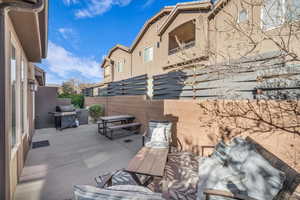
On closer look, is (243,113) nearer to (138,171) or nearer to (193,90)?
(193,90)

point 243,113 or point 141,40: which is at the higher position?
point 141,40

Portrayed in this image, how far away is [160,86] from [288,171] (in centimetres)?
466

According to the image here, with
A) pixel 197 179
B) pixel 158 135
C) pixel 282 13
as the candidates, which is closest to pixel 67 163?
pixel 158 135

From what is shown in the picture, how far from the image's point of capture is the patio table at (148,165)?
248cm

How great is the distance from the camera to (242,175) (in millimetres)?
1988

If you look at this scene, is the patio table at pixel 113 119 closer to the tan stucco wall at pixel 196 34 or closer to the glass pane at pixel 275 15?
the tan stucco wall at pixel 196 34

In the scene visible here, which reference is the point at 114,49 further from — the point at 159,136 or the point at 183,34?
the point at 159,136

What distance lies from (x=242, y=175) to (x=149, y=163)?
159 cm

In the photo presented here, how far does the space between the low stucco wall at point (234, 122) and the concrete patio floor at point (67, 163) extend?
175 cm

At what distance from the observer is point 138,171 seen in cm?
251

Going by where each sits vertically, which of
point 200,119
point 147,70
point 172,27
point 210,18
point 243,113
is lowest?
point 200,119

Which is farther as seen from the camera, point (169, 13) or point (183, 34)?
point (183, 34)

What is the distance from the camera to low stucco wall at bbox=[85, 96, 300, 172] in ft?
8.28

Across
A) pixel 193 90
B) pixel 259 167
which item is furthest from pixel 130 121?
pixel 259 167
